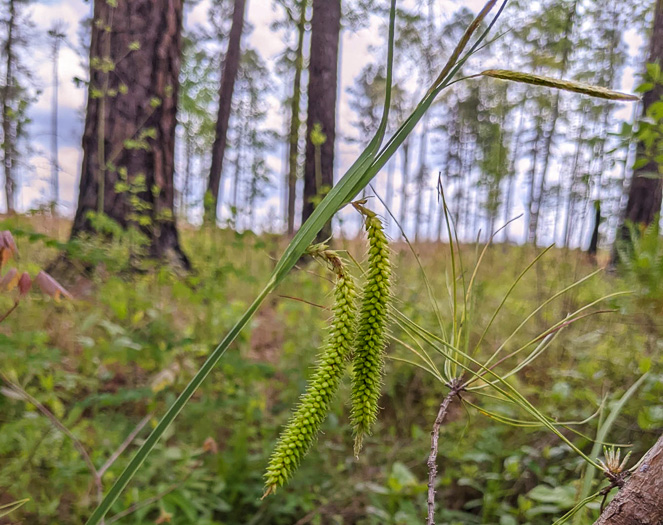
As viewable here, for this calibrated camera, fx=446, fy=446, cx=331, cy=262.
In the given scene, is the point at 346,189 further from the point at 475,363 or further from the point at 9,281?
the point at 9,281

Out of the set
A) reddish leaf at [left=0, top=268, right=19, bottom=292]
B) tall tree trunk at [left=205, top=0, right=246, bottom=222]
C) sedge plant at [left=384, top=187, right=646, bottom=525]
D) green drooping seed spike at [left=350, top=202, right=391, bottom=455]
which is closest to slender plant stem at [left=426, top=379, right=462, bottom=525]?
sedge plant at [left=384, top=187, right=646, bottom=525]

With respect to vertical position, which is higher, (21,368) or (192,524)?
(21,368)

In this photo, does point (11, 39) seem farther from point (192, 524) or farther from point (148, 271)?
point (192, 524)

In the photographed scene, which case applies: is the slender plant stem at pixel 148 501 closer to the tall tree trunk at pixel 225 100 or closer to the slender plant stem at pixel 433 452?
the slender plant stem at pixel 433 452

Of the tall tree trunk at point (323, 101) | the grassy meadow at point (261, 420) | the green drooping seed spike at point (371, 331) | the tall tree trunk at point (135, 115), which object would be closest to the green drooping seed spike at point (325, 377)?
the green drooping seed spike at point (371, 331)

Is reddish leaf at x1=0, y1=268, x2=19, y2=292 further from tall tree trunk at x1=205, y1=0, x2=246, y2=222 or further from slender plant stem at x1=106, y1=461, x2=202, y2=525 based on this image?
tall tree trunk at x1=205, y1=0, x2=246, y2=222

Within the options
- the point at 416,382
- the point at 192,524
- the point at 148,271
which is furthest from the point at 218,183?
the point at 192,524

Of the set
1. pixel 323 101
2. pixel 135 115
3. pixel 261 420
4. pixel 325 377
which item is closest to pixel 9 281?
pixel 325 377
